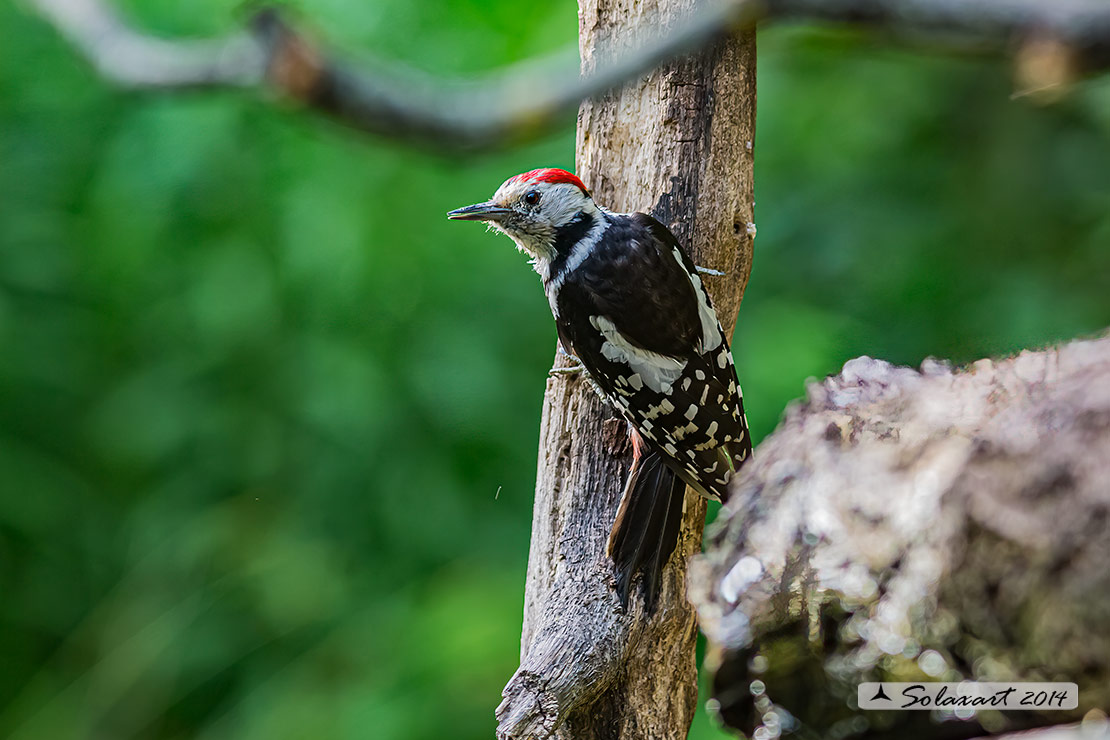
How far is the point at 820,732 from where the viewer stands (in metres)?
0.89

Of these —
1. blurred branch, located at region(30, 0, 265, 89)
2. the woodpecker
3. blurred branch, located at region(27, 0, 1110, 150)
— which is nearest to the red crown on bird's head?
the woodpecker

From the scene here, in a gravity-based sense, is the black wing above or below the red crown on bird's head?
below

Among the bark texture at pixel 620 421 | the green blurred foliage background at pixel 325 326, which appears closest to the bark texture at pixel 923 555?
the bark texture at pixel 620 421

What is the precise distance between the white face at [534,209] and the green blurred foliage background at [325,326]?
45.6 inches

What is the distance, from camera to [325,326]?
2.81 metres

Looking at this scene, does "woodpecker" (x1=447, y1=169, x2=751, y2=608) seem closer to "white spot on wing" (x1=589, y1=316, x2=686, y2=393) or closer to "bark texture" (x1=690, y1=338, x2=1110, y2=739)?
"white spot on wing" (x1=589, y1=316, x2=686, y2=393)

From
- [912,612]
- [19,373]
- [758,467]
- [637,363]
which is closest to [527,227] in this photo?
[637,363]

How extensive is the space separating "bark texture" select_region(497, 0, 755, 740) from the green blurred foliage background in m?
1.06

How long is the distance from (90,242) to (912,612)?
112 inches

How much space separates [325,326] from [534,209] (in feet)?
4.92

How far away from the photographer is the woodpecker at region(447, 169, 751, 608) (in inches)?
54.7

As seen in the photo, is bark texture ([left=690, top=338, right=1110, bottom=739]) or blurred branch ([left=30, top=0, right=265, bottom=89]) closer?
blurred branch ([left=30, top=0, right=265, bottom=89])

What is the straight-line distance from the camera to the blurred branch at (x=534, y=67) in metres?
0.38

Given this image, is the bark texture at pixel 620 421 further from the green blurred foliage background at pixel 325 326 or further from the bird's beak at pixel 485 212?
the green blurred foliage background at pixel 325 326
